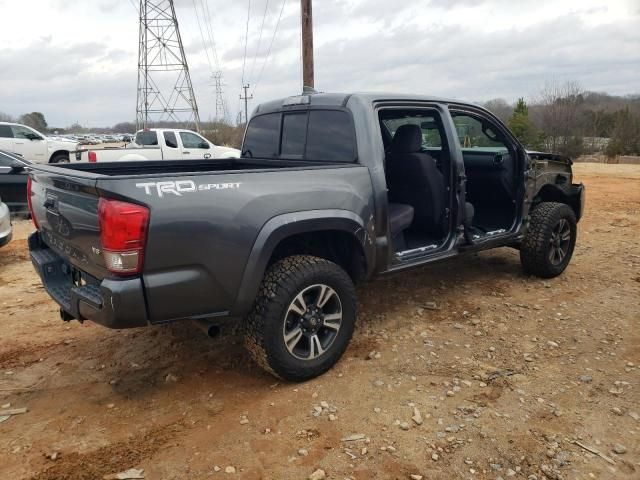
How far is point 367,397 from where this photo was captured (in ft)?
10.6

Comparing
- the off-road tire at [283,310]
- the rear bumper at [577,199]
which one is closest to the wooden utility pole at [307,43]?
the rear bumper at [577,199]

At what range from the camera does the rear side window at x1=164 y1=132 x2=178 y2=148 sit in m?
15.9

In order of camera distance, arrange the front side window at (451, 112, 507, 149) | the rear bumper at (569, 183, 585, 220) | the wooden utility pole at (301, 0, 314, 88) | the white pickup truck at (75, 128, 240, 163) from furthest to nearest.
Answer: the white pickup truck at (75, 128, 240, 163) < the wooden utility pole at (301, 0, 314, 88) < the rear bumper at (569, 183, 585, 220) < the front side window at (451, 112, 507, 149)

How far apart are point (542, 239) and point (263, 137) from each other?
9.76 ft

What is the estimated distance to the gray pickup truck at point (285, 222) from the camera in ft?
8.82

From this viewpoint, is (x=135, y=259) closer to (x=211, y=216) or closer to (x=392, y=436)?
(x=211, y=216)

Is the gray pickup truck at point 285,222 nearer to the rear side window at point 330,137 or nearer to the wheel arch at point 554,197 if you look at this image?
the rear side window at point 330,137

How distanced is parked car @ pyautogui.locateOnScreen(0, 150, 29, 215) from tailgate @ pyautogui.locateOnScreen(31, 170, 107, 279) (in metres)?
6.81

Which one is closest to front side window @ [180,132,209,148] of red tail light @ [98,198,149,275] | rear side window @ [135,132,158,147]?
rear side window @ [135,132,158,147]

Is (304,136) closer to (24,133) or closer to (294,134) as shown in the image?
(294,134)

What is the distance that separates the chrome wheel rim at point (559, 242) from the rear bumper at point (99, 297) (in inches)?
168

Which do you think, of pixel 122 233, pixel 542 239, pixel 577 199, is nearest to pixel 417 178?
pixel 542 239

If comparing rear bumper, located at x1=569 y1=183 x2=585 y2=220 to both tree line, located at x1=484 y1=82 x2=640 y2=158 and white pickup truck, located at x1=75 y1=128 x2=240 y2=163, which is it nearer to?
white pickup truck, located at x1=75 y1=128 x2=240 y2=163

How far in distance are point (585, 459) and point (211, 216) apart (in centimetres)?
231
